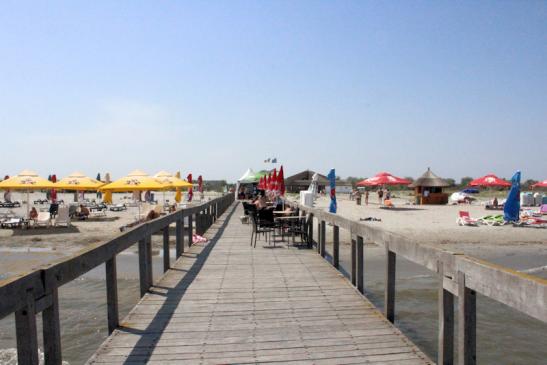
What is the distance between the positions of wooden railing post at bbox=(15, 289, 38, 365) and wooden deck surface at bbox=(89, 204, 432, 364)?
912 millimetres

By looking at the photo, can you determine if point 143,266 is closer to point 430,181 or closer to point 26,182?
point 26,182

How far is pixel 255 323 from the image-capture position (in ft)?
13.4

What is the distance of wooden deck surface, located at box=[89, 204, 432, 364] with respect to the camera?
3.33 m

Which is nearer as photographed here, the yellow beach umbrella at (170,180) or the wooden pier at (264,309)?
the wooden pier at (264,309)

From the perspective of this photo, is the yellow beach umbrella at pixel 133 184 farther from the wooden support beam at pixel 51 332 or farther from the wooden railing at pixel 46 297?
the wooden support beam at pixel 51 332

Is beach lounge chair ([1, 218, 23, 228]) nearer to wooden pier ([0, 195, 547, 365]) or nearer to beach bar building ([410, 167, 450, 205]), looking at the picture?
wooden pier ([0, 195, 547, 365])

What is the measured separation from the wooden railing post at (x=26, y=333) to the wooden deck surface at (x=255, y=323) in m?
0.91

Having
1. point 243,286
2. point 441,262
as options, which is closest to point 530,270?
point 243,286

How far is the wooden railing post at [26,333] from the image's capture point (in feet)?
7.62

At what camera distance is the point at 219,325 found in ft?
13.2

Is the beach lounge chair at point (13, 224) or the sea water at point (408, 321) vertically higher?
the beach lounge chair at point (13, 224)

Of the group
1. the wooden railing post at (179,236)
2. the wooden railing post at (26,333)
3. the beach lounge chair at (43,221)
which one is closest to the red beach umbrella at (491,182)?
the beach lounge chair at (43,221)

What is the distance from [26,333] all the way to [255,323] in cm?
215

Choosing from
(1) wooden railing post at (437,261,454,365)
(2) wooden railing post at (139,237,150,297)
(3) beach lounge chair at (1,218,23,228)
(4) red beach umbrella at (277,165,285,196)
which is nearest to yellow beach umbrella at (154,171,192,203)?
(3) beach lounge chair at (1,218,23,228)
